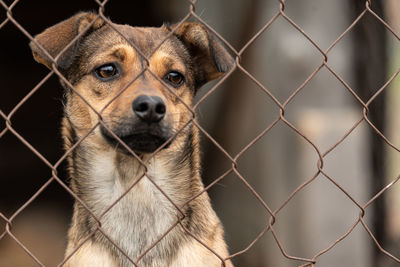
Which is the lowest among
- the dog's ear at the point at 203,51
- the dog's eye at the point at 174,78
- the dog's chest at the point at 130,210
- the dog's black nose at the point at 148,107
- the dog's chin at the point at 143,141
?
the dog's chest at the point at 130,210

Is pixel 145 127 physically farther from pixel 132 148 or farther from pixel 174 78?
pixel 174 78

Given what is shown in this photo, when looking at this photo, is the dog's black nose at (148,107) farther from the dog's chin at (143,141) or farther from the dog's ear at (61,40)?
the dog's ear at (61,40)

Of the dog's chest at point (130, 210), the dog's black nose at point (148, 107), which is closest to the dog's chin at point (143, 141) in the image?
the dog's black nose at point (148, 107)

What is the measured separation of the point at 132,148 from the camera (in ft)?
10.8

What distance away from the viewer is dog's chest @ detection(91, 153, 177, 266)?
346cm

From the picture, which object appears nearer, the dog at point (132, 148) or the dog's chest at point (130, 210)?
the dog at point (132, 148)

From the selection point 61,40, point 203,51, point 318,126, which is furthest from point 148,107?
point 318,126

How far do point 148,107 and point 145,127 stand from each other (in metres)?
0.15

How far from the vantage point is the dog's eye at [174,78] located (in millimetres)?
3760

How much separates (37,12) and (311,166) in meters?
5.36

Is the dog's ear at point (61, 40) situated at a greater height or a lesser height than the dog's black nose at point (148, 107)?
→ lesser

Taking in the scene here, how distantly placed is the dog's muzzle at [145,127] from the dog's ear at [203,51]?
56 cm

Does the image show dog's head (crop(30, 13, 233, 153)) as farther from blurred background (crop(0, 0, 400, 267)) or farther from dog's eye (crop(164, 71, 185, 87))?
blurred background (crop(0, 0, 400, 267))

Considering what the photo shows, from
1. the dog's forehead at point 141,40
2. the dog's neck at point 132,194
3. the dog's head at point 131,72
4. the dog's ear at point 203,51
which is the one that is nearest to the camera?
the dog's head at point 131,72
